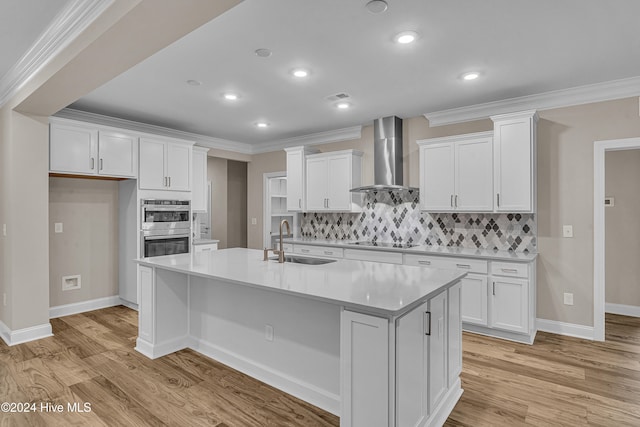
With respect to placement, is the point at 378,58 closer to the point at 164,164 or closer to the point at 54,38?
the point at 54,38

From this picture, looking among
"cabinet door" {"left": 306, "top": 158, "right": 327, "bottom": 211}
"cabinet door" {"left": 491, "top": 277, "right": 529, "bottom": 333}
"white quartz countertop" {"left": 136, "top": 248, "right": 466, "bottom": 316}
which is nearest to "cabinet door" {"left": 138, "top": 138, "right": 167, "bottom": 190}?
"white quartz countertop" {"left": 136, "top": 248, "right": 466, "bottom": 316}

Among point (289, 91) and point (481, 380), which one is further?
point (289, 91)

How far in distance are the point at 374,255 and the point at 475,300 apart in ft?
4.18

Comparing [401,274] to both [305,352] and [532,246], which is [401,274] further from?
[532,246]

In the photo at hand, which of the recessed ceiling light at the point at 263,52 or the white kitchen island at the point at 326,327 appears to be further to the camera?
the recessed ceiling light at the point at 263,52

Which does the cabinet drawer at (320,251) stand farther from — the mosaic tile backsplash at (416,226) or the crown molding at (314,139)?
the crown molding at (314,139)

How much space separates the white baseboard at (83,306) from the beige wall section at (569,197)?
5444 millimetres

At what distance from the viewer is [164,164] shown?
4961 millimetres

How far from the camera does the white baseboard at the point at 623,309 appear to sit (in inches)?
177

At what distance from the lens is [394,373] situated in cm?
178

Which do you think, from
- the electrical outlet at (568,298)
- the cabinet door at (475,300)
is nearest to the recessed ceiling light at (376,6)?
the cabinet door at (475,300)

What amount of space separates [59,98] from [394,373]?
3.60 m

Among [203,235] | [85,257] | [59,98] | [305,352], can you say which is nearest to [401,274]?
[305,352]

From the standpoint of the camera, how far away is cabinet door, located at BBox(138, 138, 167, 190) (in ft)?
15.5
